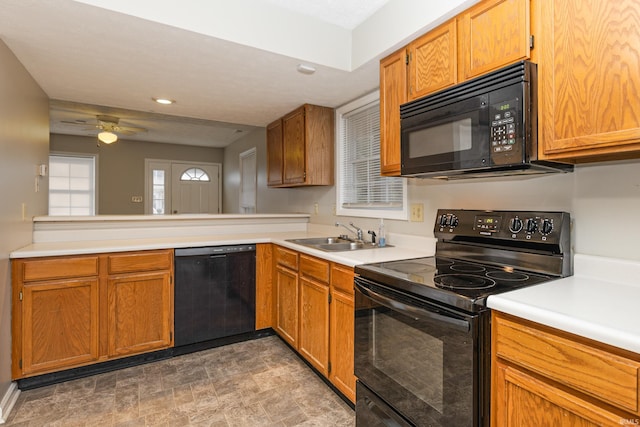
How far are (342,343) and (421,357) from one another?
715mm

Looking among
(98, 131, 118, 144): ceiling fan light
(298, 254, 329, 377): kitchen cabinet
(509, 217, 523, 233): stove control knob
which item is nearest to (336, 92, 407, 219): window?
(298, 254, 329, 377): kitchen cabinet

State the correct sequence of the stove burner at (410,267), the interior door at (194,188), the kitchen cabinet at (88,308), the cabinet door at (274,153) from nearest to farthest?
the stove burner at (410,267) < the kitchen cabinet at (88,308) < the cabinet door at (274,153) < the interior door at (194,188)

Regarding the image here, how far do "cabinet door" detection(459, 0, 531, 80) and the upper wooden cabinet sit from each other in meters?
1.68

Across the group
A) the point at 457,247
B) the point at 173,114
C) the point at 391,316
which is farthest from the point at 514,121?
the point at 173,114

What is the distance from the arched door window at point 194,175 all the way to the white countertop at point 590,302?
20.6 ft

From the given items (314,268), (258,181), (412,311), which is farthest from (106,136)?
(412,311)

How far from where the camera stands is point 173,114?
3.52m

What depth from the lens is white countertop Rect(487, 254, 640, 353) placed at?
0.90 metres

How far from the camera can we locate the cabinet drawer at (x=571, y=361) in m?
0.85

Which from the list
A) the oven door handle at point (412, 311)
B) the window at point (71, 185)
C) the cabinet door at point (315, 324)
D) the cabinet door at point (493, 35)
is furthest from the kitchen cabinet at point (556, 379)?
the window at point (71, 185)

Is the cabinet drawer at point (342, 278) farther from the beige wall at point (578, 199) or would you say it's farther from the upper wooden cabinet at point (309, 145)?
the upper wooden cabinet at point (309, 145)

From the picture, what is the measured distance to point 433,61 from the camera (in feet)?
5.87

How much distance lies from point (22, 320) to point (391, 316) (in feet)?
7.46

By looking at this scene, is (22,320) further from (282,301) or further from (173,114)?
(173,114)
